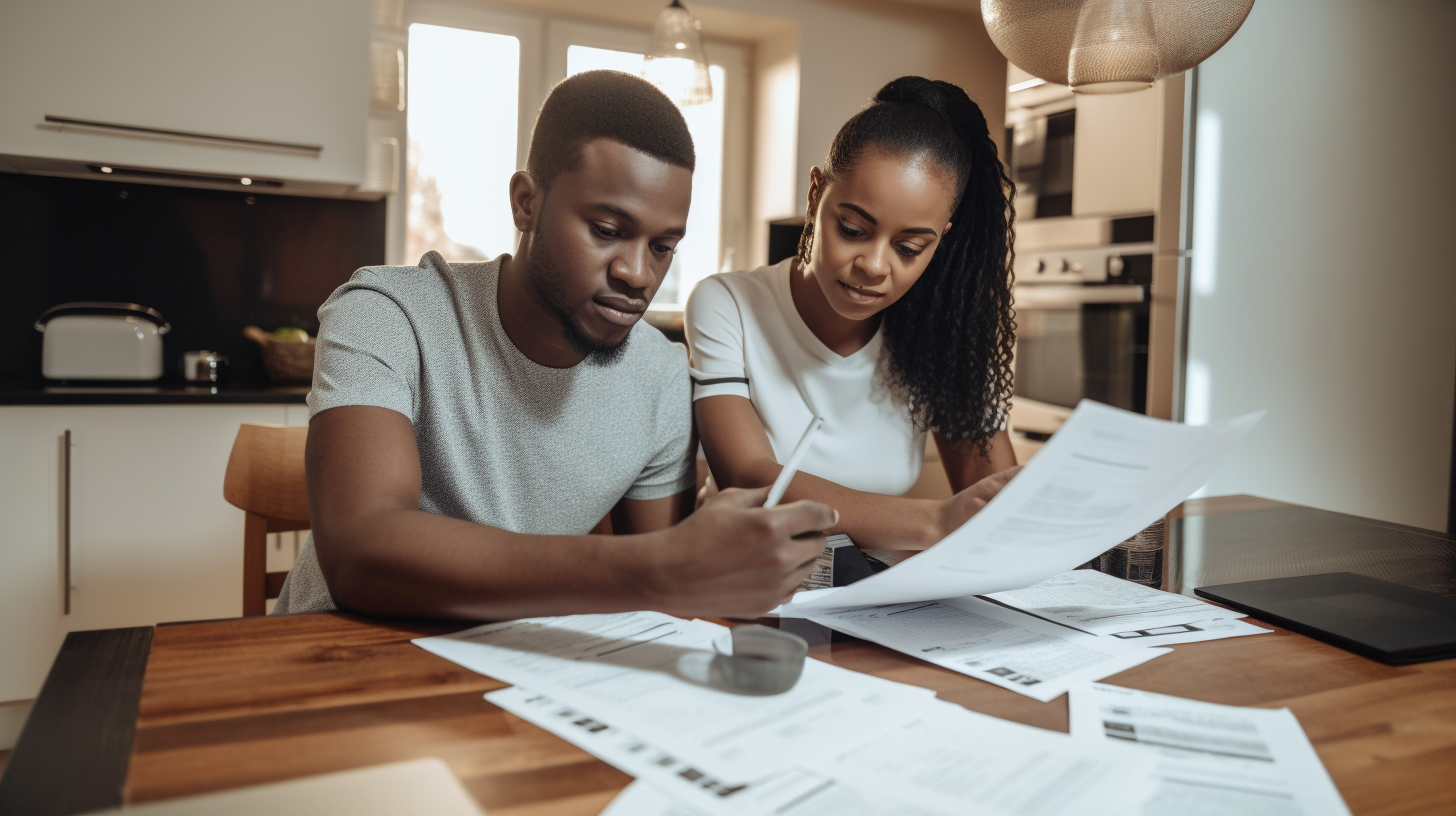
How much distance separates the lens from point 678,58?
2611 millimetres

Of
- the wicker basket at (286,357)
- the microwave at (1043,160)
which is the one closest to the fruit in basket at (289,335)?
the wicker basket at (286,357)

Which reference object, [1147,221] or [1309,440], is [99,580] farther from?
[1309,440]

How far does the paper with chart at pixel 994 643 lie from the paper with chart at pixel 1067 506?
3 centimetres

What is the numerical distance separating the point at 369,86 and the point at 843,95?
5.88ft

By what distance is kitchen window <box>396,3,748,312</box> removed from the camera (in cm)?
336

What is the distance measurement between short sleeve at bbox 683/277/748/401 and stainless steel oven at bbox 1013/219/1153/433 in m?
1.12

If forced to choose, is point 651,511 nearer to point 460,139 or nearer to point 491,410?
point 491,410

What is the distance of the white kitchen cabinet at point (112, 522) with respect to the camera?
2170mm

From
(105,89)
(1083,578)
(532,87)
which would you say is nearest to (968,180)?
(1083,578)

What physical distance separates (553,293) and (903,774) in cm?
71

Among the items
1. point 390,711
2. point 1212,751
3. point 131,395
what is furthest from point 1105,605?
point 131,395

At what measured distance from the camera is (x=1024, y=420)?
113 inches

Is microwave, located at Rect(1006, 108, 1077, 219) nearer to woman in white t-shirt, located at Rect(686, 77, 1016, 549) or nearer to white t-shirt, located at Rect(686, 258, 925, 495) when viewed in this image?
woman in white t-shirt, located at Rect(686, 77, 1016, 549)

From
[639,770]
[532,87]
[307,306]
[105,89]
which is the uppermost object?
[532,87]
